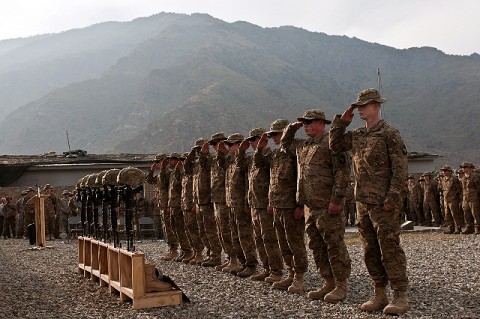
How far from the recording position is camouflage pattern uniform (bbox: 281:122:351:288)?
6668 mm

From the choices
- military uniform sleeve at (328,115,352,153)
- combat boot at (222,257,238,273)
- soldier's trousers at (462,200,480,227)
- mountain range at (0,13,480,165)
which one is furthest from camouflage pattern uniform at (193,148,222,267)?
mountain range at (0,13,480,165)

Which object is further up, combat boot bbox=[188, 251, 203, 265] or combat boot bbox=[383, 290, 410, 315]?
combat boot bbox=[383, 290, 410, 315]

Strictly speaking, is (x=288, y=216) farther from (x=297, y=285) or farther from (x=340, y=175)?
(x=340, y=175)

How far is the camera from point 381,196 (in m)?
5.96

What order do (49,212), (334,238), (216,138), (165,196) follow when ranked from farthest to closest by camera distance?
(49,212)
(165,196)
(216,138)
(334,238)

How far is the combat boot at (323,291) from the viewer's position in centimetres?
693

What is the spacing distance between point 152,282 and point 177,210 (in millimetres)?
4679

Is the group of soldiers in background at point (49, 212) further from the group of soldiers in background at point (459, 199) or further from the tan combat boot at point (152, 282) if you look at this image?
the tan combat boot at point (152, 282)

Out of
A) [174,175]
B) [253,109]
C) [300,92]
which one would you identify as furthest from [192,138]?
[174,175]

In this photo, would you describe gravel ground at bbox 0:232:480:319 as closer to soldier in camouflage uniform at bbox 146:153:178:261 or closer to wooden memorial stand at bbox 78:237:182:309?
wooden memorial stand at bbox 78:237:182:309

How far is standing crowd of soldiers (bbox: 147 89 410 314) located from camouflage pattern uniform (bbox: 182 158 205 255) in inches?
0.8

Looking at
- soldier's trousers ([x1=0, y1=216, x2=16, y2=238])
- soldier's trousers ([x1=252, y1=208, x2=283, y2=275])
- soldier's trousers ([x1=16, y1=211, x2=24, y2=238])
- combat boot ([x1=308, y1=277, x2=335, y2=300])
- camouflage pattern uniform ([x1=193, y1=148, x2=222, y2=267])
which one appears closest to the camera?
combat boot ([x1=308, y1=277, x2=335, y2=300])

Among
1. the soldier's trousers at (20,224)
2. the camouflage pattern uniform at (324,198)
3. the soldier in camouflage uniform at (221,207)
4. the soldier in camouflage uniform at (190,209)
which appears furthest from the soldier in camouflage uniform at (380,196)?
the soldier's trousers at (20,224)

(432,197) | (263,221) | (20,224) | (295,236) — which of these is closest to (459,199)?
(432,197)
